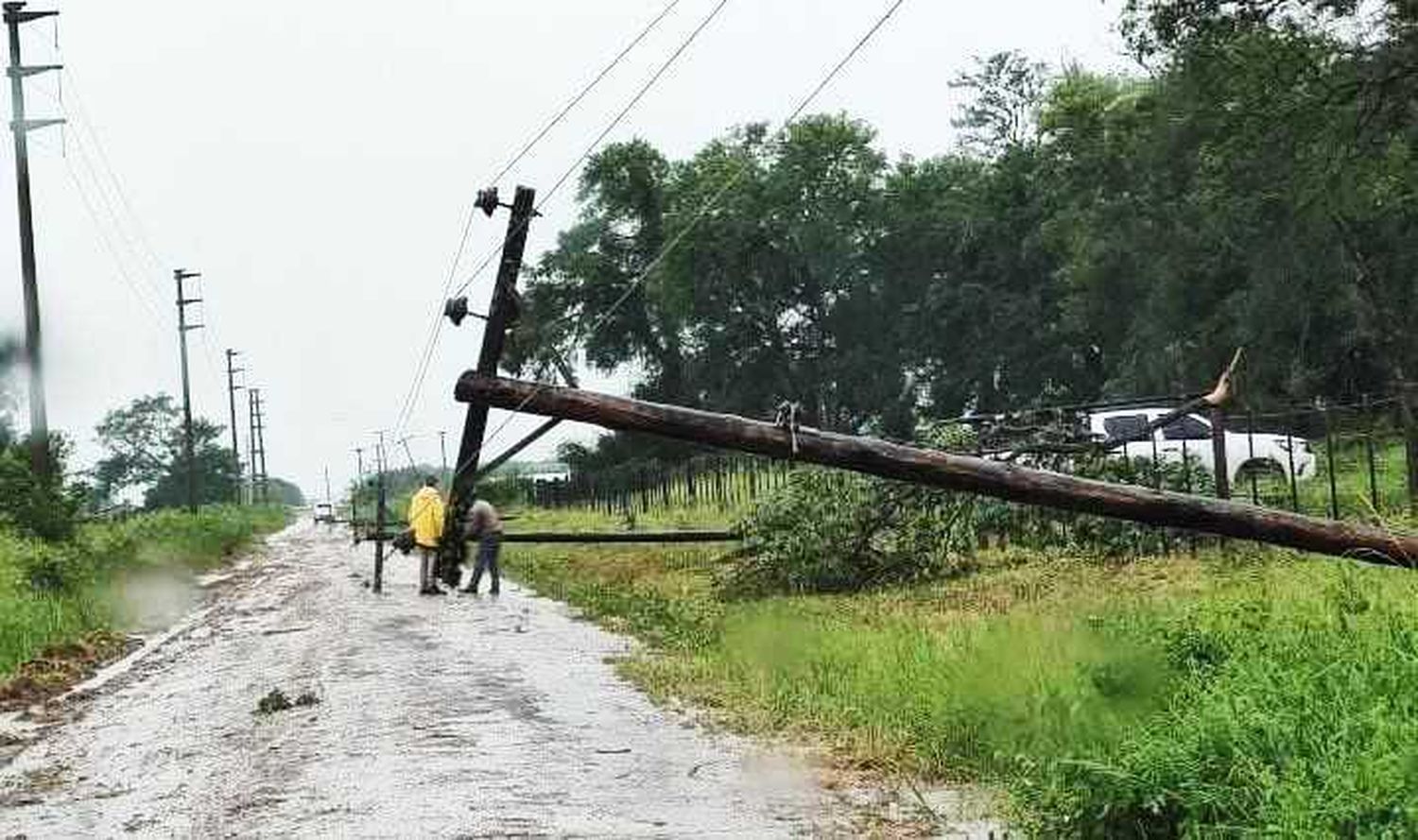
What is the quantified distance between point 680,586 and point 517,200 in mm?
13297

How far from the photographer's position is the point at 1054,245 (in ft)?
196

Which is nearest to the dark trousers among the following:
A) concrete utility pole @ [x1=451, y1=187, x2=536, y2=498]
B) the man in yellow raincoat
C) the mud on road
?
the man in yellow raincoat

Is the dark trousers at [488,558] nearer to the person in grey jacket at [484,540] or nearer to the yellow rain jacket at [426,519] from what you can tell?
the person in grey jacket at [484,540]

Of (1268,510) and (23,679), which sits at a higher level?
(1268,510)

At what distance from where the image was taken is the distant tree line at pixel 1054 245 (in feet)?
80.9

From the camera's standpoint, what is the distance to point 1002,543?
19.3 m

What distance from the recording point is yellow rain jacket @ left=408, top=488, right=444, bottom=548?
26.4m

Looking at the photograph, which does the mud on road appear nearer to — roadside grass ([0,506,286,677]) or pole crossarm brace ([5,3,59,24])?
roadside grass ([0,506,286,677])

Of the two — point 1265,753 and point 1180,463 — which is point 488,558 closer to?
point 1180,463

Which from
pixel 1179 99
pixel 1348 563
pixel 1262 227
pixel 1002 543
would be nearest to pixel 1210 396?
pixel 1348 563

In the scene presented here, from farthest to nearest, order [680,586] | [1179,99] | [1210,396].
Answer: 1. [1179,99]
2. [680,586]
3. [1210,396]

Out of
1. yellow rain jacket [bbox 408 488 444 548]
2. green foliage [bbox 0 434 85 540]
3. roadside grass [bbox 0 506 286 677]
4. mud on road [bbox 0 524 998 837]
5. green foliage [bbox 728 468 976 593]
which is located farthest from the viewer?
green foliage [bbox 0 434 85 540]

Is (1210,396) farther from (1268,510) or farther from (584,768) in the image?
(584,768)

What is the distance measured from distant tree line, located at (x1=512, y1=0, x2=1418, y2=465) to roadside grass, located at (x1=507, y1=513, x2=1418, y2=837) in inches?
435
